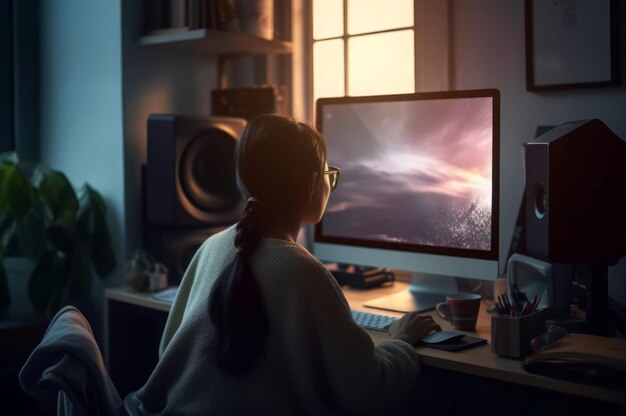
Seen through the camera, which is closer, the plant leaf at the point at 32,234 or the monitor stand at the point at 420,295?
the monitor stand at the point at 420,295

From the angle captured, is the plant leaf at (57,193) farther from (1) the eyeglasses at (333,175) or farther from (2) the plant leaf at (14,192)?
(1) the eyeglasses at (333,175)

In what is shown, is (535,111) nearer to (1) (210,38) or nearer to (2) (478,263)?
(2) (478,263)

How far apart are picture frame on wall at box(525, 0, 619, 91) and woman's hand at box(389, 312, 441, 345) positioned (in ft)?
2.73

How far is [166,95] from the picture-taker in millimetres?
2545

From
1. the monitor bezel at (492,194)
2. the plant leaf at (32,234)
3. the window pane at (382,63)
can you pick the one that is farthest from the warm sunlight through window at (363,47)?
the plant leaf at (32,234)

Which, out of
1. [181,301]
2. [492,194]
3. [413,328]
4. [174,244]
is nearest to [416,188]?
[492,194]

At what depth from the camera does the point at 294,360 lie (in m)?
1.28

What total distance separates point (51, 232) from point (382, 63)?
4.11 ft

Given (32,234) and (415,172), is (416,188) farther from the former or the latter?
(32,234)

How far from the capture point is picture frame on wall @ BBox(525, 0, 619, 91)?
1.89 meters

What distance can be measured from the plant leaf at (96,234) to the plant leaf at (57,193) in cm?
4

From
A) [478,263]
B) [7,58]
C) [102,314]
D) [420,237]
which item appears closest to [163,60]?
[7,58]

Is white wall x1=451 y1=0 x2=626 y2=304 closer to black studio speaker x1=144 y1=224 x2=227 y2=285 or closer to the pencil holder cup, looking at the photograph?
the pencil holder cup

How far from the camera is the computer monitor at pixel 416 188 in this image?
179cm
